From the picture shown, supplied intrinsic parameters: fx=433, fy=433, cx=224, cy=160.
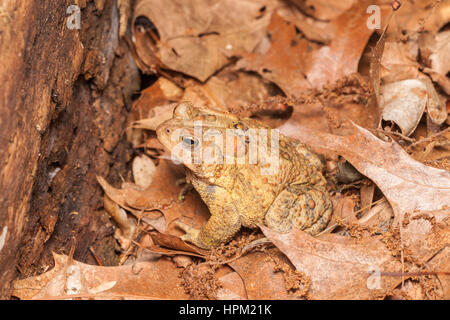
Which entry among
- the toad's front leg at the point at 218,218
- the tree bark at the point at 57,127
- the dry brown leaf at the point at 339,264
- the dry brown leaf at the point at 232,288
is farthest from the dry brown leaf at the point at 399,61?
the tree bark at the point at 57,127

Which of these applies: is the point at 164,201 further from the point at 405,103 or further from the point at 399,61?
the point at 399,61

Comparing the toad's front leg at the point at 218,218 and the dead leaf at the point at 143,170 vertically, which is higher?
the toad's front leg at the point at 218,218

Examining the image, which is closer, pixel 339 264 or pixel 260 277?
pixel 339 264

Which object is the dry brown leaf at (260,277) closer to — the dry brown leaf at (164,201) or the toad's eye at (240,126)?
the dry brown leaf at (164,201)

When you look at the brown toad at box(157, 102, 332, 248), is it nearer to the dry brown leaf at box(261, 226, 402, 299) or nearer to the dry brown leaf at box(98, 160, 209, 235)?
the dry brown leaf at box(98, 160, 209, 235)

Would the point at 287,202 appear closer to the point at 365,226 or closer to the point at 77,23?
the point at 365,226

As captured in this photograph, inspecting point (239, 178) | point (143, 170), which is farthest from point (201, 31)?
point (239, 178)
